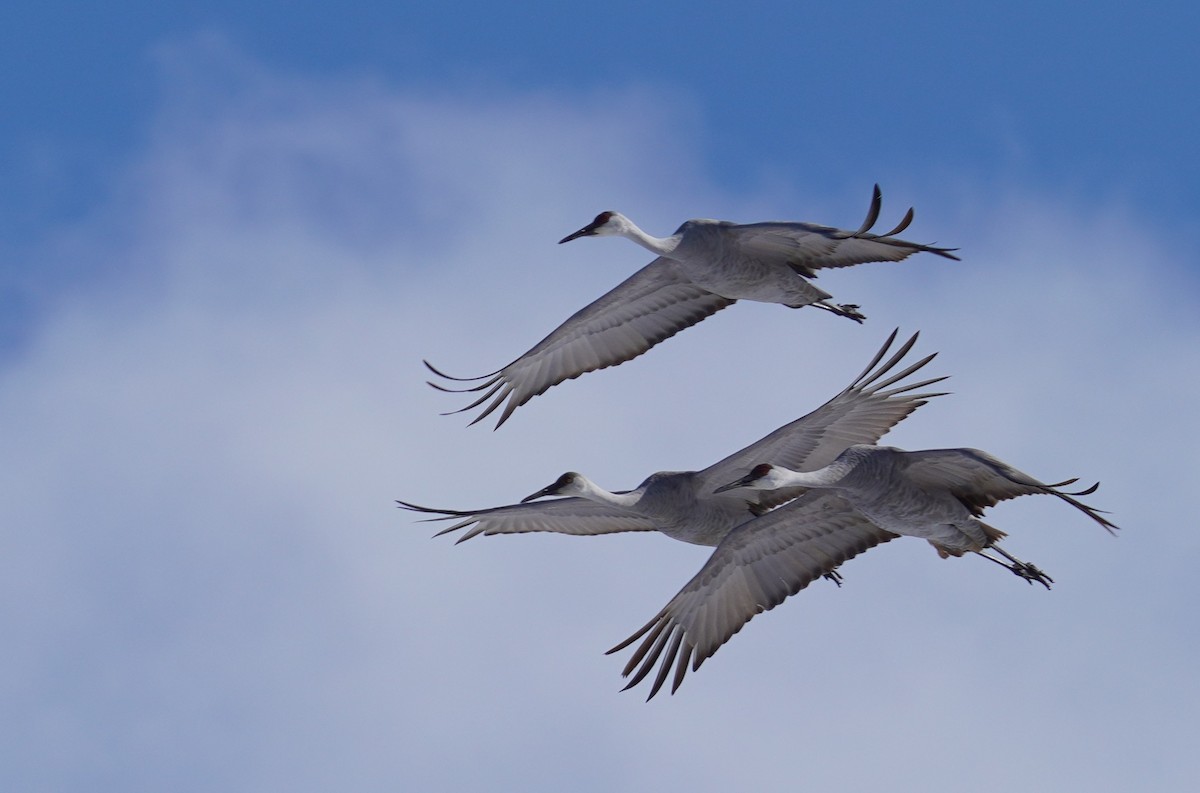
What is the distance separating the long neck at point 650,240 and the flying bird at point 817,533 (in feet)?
7.03

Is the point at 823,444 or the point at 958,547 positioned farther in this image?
the point at 823,444

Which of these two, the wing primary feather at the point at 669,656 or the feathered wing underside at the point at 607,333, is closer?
the wing primary feather at the point at 669,656

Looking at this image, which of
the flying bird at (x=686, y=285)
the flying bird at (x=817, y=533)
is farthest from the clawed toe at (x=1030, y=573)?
the flying bird at (x=686, y=285)

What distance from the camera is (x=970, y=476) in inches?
528

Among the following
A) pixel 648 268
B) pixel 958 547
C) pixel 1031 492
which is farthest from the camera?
pixel 648 268

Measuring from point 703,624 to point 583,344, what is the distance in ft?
11.6

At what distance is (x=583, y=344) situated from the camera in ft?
56.4

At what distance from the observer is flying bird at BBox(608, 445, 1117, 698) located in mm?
13414

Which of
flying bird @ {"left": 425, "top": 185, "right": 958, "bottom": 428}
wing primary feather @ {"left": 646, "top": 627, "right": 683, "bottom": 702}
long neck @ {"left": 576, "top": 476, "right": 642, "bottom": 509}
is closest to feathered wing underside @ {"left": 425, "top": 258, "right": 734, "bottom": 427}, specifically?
flying bird @ {"left": 425, "top": 185, "right": 958, "bottom": 428}

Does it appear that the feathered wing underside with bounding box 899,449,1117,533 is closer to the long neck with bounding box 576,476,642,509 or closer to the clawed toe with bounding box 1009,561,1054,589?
the clawed toe with bounding box 1009,561,1054,589

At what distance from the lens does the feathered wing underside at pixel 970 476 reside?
13.0 meters

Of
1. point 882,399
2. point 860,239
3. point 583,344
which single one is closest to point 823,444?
point 882,399

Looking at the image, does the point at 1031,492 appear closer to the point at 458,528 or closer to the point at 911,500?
the point at 911,500

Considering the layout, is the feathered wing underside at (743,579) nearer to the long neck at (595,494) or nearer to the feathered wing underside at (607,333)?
the long neck at (595,494)
